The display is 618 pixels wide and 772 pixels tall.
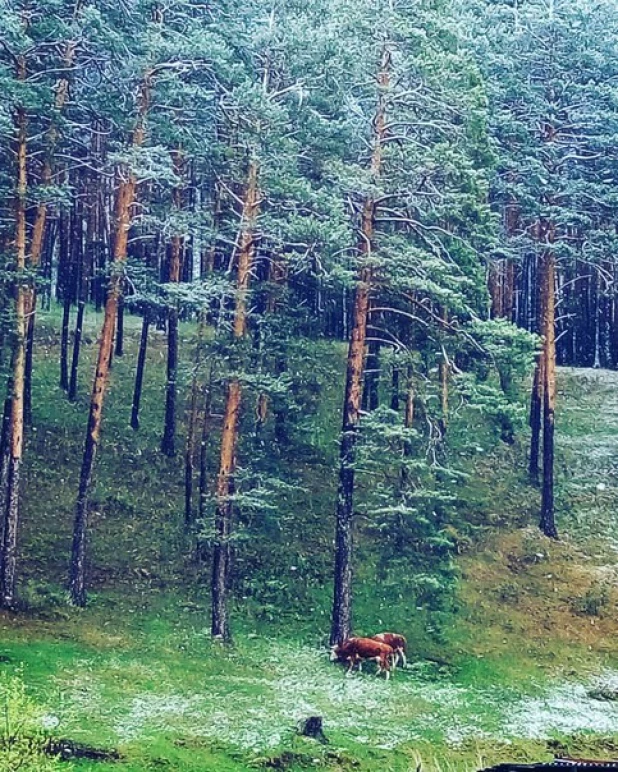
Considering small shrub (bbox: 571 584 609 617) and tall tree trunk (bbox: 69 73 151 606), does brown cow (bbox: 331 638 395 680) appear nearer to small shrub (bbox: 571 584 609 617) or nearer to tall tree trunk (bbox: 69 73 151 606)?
tall tree trunk (bbox: 69 73 151 606)

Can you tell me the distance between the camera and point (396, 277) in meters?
20.1

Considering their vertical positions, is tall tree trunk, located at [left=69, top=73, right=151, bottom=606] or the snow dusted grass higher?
tall tree trunk, located at [left=69, top=73, right=151, bottom=606]

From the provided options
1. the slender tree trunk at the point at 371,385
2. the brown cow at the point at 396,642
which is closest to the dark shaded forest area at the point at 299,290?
the slender tree trunk at the point at 371,385

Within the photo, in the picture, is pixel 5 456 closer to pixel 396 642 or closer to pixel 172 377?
pixel 172 377

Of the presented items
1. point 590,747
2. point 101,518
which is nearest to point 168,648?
point 101,518

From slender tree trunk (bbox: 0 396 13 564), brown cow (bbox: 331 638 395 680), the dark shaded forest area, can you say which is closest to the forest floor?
the dark shaded forest area

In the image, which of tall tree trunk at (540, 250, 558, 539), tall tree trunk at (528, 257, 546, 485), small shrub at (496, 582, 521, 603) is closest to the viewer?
small shrub at (496, 582, 521, 603)

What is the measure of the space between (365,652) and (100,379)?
8.81 metres

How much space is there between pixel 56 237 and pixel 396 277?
26.1 metres

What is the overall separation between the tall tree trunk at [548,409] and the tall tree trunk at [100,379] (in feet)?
43.7

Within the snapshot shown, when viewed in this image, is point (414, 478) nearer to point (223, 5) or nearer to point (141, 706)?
point (141, 706)

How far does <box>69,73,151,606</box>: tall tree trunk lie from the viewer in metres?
20.2

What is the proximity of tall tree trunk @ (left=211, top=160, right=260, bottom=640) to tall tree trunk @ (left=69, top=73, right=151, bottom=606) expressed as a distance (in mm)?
2878

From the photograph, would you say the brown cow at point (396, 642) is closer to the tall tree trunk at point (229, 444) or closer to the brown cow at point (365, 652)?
the brown cow at point (365, 652)
